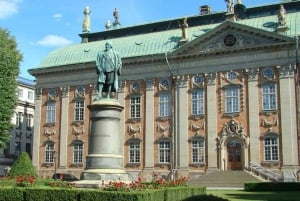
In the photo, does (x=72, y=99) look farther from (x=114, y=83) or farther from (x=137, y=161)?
(x=114, y=83)

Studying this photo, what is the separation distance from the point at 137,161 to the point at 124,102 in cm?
658

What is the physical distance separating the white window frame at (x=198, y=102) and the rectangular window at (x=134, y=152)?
7139mm

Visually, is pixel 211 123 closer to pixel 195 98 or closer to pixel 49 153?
pixel 195 98

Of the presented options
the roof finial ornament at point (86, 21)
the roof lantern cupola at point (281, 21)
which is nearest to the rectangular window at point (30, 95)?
the roof finial ornament at point (86, 21)

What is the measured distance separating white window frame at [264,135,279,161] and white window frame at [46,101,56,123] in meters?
25.0

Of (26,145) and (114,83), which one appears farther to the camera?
(26,145)

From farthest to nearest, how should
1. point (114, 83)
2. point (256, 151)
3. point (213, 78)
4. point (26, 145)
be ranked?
point (26, 145), point (213, 78), point (256, 151), point (114, 83)

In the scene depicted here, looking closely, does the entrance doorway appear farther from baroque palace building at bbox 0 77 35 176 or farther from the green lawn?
baroque palace building at bbox 0 77 35 176

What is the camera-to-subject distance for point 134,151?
51344mm

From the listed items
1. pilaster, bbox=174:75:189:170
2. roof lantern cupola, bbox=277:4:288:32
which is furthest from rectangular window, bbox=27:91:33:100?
roof lantern cupola, bbox=277:4:288:32

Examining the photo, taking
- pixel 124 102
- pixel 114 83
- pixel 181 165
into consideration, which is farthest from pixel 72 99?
pixel 114 83

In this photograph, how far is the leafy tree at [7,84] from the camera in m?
41.4

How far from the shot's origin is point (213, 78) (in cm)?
4831

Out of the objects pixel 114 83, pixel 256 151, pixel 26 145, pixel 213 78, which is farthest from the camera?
pixel 26 145
